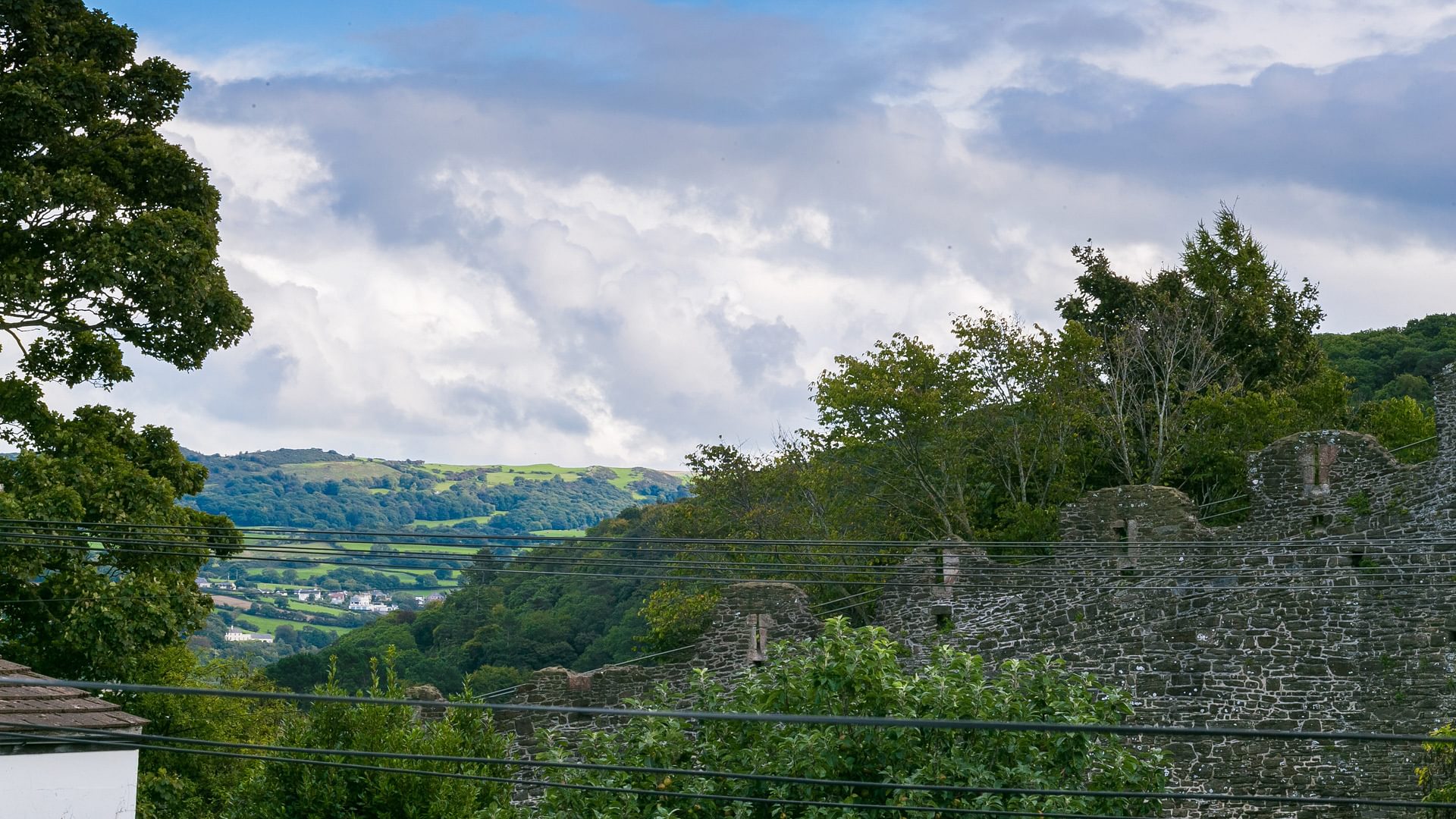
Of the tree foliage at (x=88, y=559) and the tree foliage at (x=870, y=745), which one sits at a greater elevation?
the tree foliage at (x=88, y=559)

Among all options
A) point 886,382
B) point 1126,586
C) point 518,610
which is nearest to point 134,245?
point 1126,586

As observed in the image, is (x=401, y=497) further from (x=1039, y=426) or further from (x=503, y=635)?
(x=1039, y=426)

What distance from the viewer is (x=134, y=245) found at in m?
18.5

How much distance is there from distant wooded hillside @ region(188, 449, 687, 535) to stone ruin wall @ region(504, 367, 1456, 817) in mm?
40266

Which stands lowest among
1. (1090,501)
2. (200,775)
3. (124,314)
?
(200,775)

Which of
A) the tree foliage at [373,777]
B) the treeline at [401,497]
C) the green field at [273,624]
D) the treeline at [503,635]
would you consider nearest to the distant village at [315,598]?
the green field at [273,624]

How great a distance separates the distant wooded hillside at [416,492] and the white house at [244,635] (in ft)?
17.7

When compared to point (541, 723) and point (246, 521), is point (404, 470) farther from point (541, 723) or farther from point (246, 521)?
point (541, 723)

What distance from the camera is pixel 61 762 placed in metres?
12.2

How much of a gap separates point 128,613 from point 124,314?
3.84 metres

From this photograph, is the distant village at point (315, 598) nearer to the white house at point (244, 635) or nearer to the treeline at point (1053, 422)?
the white house at point (244, 635)

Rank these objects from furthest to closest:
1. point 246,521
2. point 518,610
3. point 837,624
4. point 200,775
A: point 246,521, point 518,610, point 200,775, point 837,624

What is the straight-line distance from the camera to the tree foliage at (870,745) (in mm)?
12617

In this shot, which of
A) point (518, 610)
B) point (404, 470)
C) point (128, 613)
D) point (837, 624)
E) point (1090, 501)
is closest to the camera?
point (837, 624)
